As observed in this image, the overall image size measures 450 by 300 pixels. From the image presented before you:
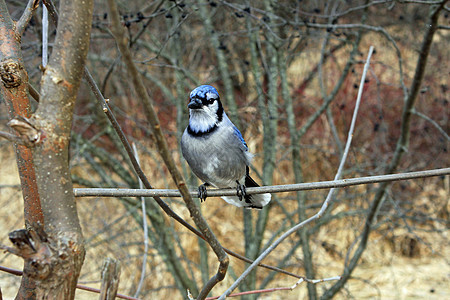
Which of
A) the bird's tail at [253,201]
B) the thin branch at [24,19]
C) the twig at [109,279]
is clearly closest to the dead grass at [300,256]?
the bird's tail at [253,201]

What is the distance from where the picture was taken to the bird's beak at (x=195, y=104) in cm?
233

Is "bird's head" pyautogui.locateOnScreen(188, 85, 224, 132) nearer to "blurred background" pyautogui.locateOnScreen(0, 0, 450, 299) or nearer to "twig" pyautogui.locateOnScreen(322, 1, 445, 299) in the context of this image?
"blurred background" pyautogui.locateOnScreen(0, 0, 450, 299)

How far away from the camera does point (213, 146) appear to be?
98.7 inches

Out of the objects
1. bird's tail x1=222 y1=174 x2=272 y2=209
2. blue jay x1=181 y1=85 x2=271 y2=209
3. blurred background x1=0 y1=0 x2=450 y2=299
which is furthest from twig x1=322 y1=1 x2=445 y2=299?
blue jay x1=181 y1=85 x2=271 y2=209

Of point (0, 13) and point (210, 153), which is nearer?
point (0, 13)

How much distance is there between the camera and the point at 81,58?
881 millimetres

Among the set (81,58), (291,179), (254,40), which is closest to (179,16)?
(254,40)

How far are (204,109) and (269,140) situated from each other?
4.74ft

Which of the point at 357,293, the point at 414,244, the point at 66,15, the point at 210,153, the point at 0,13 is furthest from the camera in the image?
the point at 414,244

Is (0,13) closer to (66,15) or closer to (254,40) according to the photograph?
(66,15)

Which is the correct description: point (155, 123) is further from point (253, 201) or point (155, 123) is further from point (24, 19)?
point (253, 201)

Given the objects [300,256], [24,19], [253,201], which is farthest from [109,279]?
[300,256]

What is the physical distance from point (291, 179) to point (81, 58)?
5961 mm

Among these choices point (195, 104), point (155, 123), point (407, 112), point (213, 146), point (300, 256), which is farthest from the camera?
point (300, 256)
